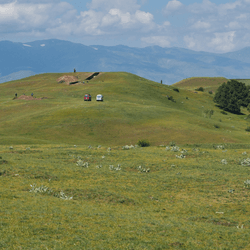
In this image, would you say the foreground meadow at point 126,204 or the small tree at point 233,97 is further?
the small tree at point 233,97

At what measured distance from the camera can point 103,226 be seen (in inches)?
510

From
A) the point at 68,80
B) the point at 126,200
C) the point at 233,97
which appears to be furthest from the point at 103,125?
the point at 68,80

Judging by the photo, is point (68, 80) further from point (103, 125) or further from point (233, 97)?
point (103, 125)

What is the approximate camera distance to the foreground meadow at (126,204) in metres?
11.6

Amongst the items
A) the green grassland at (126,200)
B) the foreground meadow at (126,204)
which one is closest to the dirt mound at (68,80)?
the green grassland at (126,200)

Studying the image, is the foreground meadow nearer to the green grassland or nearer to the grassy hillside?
the green grassland

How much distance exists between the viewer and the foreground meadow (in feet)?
38.1

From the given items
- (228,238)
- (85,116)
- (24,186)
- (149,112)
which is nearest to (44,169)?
(24,186)

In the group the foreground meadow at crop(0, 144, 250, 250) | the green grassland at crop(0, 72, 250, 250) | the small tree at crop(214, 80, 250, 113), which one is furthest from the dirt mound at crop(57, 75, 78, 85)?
the foreground meadow at crop(0, 144, 250, 250)

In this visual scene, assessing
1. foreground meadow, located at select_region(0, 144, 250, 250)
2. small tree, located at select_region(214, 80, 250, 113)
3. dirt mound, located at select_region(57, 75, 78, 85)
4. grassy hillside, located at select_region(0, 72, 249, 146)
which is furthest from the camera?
dirt mound, located at select_region(57, 75, 78, 85)

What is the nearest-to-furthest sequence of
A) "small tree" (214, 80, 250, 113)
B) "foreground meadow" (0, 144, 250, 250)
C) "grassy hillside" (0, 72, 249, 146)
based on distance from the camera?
1. "foreground meadow" (0, 144, 250, 250)
2. "grassy hillside" (0, 72, 249, 146)
3. "small tree" (214, 80, 250, 113)

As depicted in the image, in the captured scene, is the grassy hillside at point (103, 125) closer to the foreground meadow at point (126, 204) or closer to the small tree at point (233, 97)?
the foreground meadow at point (126, 204)

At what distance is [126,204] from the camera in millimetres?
17703

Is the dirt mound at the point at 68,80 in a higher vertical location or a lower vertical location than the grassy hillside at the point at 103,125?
higher
